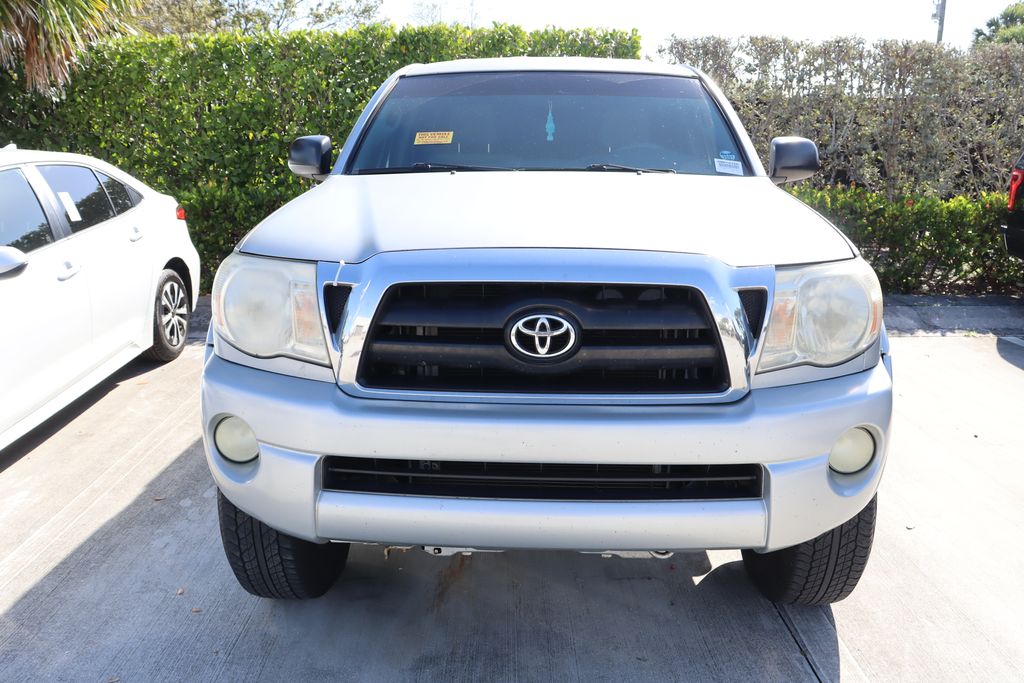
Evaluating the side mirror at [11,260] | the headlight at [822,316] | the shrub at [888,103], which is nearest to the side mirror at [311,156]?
the side mirror at [11,260]

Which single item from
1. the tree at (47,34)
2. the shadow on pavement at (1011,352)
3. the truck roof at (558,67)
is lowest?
the shadow on pavement at (1011,352)

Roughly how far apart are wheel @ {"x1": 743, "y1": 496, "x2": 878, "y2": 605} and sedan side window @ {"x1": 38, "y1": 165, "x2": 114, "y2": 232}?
388cm

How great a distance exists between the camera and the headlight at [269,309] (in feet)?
7.47

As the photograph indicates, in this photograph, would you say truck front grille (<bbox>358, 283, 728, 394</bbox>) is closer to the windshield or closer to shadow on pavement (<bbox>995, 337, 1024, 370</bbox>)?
the windshield

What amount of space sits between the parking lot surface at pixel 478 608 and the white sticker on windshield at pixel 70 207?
1377 mm

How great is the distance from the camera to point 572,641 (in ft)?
8.89

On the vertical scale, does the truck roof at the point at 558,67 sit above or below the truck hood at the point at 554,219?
above

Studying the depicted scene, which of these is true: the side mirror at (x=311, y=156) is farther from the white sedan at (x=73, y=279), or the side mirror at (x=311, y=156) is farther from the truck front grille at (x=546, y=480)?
the truck front grille at (x=546, y=480)

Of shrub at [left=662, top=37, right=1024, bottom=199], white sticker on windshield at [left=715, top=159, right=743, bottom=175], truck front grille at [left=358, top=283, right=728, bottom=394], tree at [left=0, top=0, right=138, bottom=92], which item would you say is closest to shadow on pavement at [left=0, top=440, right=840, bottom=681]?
truck front grille at [left=358, top=283, right=728, bottom=394]

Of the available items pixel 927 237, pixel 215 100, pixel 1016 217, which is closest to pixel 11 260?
pixel 215 100

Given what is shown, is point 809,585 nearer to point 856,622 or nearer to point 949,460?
point 856,622

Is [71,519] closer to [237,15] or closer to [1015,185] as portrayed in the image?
[1015,185]

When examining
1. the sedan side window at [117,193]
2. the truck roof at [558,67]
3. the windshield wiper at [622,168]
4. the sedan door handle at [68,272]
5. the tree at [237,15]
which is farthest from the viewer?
the tree at [237,15]

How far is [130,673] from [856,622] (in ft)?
7.71
